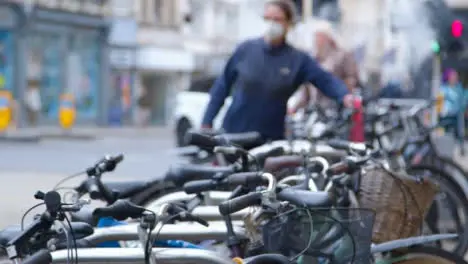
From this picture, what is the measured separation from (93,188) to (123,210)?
952 mm

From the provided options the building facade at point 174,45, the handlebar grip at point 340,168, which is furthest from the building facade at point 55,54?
the handlebar grip at point 340,168

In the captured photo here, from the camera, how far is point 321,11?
15.6 metres

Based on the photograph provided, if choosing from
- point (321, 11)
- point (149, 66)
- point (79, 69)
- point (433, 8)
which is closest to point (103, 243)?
point (433, 8)

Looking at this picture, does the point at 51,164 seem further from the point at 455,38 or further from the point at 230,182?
the point at 230,182

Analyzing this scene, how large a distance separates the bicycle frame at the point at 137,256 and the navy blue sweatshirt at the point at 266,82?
3.28 metres

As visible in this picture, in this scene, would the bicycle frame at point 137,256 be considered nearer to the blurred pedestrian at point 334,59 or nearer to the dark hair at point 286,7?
the dark hair at point 286,7

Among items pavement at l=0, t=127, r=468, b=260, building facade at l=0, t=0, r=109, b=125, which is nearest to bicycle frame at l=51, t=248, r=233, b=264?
pavement at l=0, t=127, r=468, b=260

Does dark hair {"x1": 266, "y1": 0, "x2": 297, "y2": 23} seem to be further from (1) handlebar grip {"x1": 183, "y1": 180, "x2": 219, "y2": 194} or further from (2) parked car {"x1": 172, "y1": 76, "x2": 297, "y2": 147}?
(2) parked car {"x1": 172, "y1": 76, "x2": 297, "y2": 147}

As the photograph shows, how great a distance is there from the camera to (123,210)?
10.3 ft

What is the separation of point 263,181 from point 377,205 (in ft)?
2.67

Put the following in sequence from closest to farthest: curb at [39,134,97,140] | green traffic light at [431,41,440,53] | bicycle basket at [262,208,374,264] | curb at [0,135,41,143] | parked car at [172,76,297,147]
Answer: bicycle basket at [262,208,374,264] < green traffic light at [431,41,440,53] < parked car at [172,76,297,147] < curb at [0,135,41,143] < curb at [39,134,97,140]

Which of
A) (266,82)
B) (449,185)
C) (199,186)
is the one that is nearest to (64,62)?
(266,82)

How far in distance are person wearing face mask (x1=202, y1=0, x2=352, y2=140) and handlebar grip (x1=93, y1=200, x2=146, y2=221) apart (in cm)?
322

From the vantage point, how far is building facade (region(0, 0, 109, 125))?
3434 centimetres
